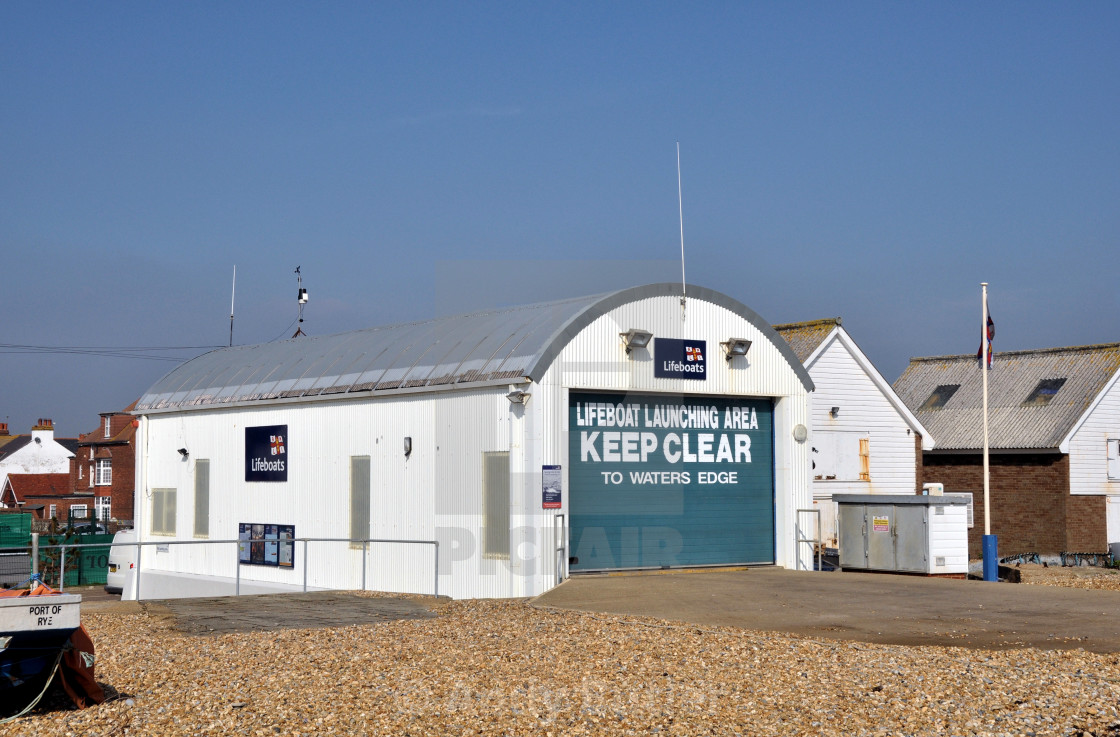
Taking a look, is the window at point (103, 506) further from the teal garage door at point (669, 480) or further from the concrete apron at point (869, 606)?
the concrete apron at point (869, 606)

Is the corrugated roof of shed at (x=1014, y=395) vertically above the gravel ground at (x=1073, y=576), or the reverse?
the corrugated roof of shed at (x=1014, y=395)

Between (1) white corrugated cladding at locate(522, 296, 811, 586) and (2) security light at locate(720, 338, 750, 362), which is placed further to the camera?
→ (2) security light at locate(720, 338, 750, 362)

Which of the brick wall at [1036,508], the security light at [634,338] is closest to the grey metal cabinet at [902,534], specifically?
the security light at [634,338]

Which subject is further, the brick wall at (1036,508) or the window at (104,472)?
the window at (104,472)

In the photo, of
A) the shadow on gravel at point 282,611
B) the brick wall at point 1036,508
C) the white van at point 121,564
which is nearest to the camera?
the shadow on gravel at point 282,611

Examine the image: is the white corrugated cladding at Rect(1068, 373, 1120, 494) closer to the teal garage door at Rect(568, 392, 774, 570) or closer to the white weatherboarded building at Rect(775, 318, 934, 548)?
the white weatherboarded building at Rect(775, 318, 934, 548)

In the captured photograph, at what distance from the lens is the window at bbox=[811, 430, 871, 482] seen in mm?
34469

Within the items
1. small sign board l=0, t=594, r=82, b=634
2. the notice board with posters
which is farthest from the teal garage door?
small sign board l=0, t=594, r=82, b=634

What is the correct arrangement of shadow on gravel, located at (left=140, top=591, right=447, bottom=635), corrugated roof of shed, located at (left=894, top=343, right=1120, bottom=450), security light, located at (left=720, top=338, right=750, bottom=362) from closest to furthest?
1. shadow on gravel, located at (left=140, top=591, right=447, bottom=635)
2. security light, located at (left=720, top=338, right=750, bottom=362)
3. corrugated roof of shed, located at (left=894, top=343, right=1120, bottom=450)

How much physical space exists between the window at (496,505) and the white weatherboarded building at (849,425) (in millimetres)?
16132

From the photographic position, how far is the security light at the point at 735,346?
22.4 metres

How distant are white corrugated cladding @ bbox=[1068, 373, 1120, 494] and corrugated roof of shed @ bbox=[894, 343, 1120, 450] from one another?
0.44 m

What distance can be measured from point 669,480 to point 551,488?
3.25m

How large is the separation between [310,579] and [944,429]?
85.1 ft
